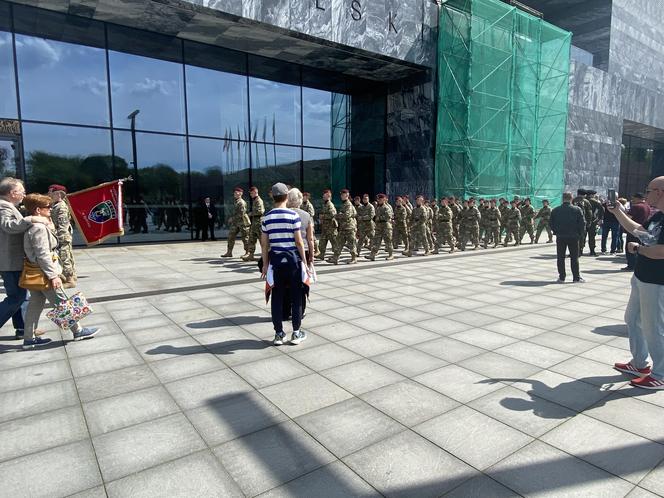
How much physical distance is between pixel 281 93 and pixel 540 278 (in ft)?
44.0

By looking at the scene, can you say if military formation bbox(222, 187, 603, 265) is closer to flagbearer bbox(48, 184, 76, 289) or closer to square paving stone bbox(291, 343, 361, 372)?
flagbearer bbox(48, 184, 76, 289)

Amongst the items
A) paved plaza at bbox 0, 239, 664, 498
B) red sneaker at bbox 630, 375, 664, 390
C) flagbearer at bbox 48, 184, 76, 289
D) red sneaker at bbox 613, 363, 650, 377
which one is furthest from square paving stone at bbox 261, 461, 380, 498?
flagbearer at bbox 48, 184, 76, 289

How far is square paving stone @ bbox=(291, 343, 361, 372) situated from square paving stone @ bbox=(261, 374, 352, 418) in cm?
30

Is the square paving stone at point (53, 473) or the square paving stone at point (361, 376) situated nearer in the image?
the square paving stone at point (53, 473)

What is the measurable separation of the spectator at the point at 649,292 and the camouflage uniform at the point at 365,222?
8.04m

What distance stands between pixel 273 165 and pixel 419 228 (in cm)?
797

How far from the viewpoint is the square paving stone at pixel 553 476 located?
2320 millimetres

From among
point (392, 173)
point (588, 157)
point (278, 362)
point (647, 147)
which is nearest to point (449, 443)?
point (278, 362)

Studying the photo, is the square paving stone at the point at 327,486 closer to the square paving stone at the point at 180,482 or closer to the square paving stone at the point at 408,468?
the square paving stone at the point at 408,468

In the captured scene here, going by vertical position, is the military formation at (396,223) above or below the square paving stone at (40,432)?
above

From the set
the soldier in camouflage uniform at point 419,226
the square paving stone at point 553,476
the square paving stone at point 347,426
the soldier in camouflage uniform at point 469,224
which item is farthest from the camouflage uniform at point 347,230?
the square paving stone at point 553,476

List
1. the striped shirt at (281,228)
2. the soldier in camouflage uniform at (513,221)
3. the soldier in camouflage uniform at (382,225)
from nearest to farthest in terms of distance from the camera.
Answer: the striped shirt at (281,228) < the soldier in camouflage uniform at (382,225) < the soldier in camouflage uniform at (513,221)

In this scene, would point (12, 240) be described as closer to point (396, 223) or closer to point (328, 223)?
point (328, 223)

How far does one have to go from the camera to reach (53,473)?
2504 mm
